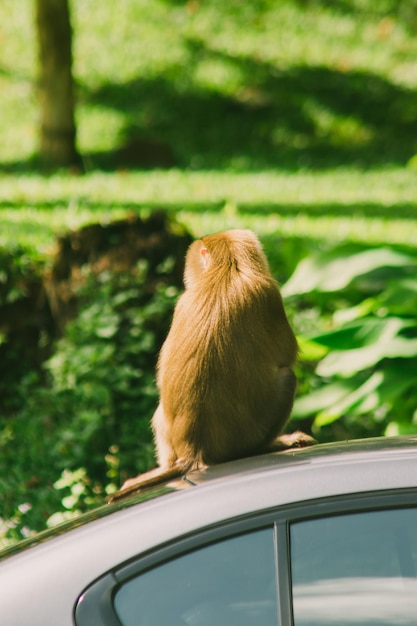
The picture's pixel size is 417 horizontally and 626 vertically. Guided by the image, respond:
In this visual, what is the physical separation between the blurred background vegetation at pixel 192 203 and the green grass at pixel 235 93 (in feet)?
0.11

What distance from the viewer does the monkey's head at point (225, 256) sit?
3078 millimetres

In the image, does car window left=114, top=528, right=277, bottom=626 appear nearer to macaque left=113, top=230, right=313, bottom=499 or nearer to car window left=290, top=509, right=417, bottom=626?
car window left=290, top=509, right=417, bottom=626

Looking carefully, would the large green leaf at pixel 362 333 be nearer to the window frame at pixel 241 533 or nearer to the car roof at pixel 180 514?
the car roof at pixel 180 514

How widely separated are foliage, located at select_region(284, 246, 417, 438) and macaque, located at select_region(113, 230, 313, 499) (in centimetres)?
169

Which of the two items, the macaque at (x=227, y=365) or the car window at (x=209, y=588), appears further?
the macaque at (x=227, y=365)

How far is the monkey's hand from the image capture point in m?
3.05

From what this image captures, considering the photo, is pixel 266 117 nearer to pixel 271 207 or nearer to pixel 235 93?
pixel 235 93

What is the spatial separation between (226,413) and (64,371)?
2481 millimetres

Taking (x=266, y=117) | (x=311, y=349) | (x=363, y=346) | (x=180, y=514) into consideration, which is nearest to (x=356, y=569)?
(x=180, y=514)

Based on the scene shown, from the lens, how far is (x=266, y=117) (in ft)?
47.6

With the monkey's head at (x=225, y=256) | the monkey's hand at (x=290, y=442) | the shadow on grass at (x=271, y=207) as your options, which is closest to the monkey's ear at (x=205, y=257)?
the monkey's head at (x=225, y=256)

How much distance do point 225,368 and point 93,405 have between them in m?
2.49

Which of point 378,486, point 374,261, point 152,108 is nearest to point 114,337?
point 374,261

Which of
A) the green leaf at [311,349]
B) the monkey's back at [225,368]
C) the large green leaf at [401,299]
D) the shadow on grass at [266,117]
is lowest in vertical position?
the monkey's back at [225,368]
